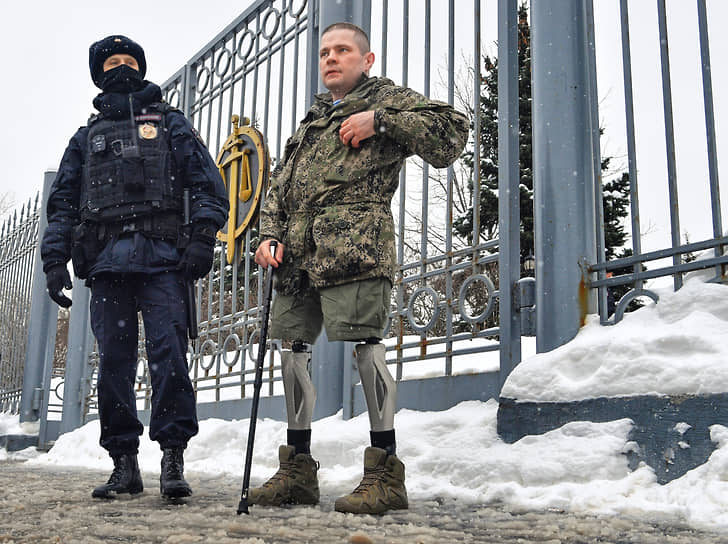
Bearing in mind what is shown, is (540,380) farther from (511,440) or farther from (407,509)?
(407,509)

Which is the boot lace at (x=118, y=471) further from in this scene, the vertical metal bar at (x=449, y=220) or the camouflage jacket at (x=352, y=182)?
the vertical metal bar at (x=449, y=220)

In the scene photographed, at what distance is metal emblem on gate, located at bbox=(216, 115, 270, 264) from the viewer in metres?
5.21

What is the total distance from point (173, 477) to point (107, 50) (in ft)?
5.67

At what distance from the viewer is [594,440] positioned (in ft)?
8.15

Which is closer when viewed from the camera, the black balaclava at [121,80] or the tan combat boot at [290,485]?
the tan combat boot at [290,485]

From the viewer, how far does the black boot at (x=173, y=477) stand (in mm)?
2506

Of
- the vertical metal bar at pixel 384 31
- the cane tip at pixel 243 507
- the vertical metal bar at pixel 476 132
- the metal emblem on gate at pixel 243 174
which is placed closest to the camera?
the cane tip at pixel 243 507

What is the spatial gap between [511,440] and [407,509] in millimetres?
655

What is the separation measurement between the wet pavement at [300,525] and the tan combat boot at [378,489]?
0.04 metres

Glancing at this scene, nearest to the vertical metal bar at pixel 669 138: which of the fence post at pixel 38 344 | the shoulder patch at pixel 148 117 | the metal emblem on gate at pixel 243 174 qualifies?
the shoulder patch at pixel 148 117

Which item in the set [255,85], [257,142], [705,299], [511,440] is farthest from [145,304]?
[255,85]

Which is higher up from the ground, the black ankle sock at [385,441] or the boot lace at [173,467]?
the black ankle sock at [385,441]

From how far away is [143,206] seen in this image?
9.43 ft

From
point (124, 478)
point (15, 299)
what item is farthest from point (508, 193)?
point (15, 299)
